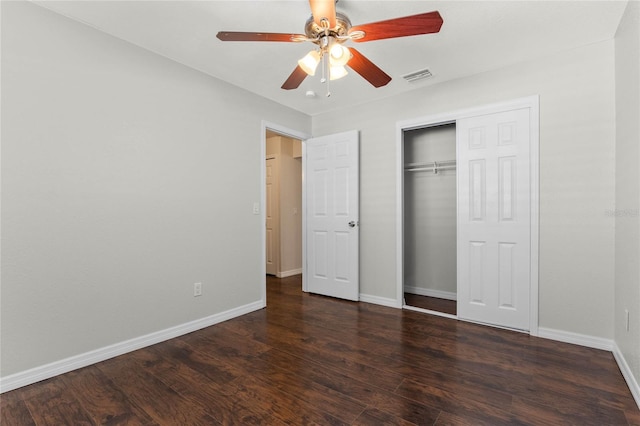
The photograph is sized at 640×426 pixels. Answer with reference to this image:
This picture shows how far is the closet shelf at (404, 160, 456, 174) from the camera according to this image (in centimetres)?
398

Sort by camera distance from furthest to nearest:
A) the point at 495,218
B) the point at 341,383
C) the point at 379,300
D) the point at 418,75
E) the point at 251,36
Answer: the point at 379,300 → the point at 418,75 → the point at 495,218 → the point at 341,383 → the point at 251,36

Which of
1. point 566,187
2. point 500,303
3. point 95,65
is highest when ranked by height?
point 95,65

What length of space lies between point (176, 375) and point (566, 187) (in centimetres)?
336

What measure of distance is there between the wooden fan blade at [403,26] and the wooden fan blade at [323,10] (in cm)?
14

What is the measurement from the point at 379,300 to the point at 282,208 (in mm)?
2380

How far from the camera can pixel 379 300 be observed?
380 cm

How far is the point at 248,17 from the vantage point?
221 centimetres

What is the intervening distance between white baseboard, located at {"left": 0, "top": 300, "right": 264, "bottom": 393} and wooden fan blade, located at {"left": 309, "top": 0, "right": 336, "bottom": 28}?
2689 millimetres

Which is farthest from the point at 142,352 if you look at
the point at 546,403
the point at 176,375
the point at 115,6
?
the point at 546,403

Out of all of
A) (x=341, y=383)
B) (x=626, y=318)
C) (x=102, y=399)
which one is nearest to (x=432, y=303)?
(x=626, y=318)

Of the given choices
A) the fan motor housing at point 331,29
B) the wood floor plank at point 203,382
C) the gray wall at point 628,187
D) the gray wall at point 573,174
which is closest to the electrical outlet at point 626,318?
the gray wall at point 628,187

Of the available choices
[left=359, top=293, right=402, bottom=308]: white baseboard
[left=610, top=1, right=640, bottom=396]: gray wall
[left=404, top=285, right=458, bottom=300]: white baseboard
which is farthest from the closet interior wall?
[left=610, top=1, right=640, bottom=396]: gray wall

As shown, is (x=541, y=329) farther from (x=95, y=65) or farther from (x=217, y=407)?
(x=95, y=65)

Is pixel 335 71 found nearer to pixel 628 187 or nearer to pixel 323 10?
pixel 323 10
